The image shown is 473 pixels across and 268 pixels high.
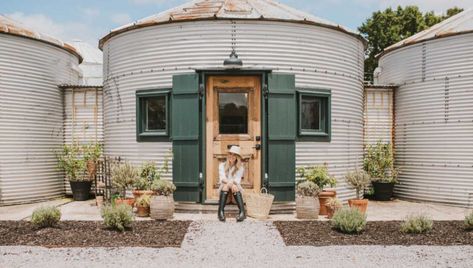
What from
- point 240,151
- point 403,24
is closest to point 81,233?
point 240,151

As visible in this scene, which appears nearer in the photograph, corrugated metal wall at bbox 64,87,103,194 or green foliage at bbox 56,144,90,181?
green foliage at bbox 56,144,90,181

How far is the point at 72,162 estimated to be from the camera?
12781mm

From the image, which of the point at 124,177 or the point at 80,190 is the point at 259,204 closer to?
the point at 124,177

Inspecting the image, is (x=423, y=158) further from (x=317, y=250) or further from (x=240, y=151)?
(x=317, y=250)

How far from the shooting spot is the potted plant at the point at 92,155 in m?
12.6

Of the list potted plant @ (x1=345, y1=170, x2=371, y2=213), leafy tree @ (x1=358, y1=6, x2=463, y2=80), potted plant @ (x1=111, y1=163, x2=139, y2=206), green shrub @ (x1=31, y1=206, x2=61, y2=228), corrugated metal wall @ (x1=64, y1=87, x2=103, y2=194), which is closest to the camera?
green shrub @ (x1=31, y1=206, x2=61, y2=228)

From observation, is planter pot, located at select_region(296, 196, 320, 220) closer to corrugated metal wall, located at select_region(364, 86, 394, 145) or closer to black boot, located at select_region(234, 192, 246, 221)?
black boot, located at select_region(234, 192, 246, 221)

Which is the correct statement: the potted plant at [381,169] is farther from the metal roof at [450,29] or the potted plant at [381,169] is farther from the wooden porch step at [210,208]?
the wooden porch step at [210,208]

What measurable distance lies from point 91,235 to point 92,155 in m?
5.36

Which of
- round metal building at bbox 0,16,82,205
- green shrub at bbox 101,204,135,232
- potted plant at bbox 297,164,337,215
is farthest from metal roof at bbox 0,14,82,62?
potted plant at bbox 297,164,337,215

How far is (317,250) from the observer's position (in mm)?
6891

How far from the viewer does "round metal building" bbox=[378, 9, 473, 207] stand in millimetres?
11516

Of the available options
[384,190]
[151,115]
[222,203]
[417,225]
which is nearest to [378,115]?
[384,190]

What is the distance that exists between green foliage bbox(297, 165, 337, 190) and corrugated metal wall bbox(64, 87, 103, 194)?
5711mm
